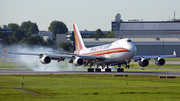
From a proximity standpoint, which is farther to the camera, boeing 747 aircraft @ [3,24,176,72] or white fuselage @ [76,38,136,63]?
boeing 747 aircraft @ [3,24,176,72]

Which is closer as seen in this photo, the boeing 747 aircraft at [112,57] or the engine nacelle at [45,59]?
the boeing 747 aircraft at [112,57]

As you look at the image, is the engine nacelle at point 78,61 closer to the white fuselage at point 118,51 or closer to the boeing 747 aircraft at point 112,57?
the boeing 747 aircraft at point 112,57

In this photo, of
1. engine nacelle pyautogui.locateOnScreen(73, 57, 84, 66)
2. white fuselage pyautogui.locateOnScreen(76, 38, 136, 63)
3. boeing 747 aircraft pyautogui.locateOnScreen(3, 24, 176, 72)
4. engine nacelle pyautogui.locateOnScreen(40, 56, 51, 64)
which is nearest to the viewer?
white fuselage pyautogui.locateOnScreen(76, 38, 136, 63)

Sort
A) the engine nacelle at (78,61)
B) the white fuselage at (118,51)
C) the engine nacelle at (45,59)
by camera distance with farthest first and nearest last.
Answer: the engine nacelle at (45,59) → the engine nacelle at (78,61) → the white fuselage at (118,51)

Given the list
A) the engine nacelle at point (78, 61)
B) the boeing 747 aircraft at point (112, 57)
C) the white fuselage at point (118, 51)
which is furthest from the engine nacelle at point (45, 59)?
the white fuselage at point (118, 51)

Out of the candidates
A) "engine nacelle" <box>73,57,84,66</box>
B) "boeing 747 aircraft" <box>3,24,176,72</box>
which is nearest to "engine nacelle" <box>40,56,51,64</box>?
"boeing 747 aircraft" <box>3,24,176,72</box>

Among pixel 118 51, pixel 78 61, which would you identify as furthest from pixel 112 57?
pixel 78 61

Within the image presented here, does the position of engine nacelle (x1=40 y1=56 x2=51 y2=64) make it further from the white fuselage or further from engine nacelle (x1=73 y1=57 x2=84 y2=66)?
the white fuselage

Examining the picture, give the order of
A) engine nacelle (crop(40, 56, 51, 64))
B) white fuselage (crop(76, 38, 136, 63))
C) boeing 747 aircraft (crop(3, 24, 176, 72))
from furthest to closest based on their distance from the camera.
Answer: engine nacelle (crop(40, 56, 51, 64)) < boeing 747 aircraft (crop(3, 24, 176, 72)) < white fuselage (crop(76, 38, 136, 63))

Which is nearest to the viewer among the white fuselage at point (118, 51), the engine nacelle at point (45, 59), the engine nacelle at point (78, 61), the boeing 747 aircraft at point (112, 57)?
the white fuselage at point (118, 51)

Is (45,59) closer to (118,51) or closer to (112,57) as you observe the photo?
(112,57)

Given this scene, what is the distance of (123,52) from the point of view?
65.3m

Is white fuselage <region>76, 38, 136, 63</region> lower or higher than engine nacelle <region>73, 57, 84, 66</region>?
higher

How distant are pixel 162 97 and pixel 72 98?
8.96 metres
